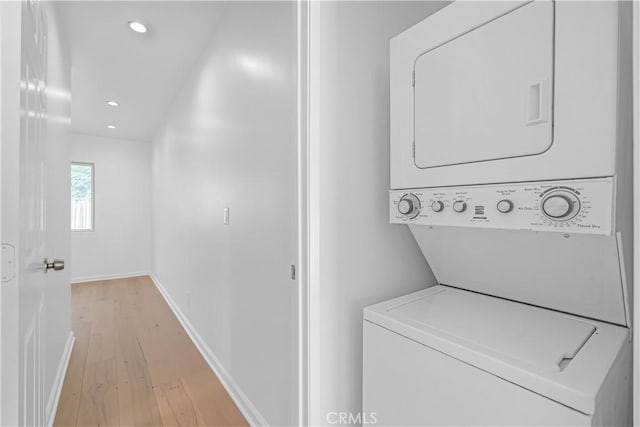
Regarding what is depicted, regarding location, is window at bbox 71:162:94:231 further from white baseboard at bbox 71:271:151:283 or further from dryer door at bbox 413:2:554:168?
dryer door at bbox 413:2:554:168

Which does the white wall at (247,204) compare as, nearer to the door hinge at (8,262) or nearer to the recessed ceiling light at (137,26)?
the recessed ceiling light at (137,26)

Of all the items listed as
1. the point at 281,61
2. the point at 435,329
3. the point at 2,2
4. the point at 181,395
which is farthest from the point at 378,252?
the point at 181,395

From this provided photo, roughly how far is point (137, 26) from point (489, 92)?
2.52 meters

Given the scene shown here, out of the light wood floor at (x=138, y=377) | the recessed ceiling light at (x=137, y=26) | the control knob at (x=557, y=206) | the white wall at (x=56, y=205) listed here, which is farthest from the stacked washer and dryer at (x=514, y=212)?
the recessed ceiling light at (x=137, y=26)

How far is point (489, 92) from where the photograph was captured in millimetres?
820

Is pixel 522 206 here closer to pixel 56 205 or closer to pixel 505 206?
pixel 505 206

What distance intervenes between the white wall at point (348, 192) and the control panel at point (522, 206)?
0.21 m

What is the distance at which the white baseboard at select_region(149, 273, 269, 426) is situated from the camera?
5.52 ft

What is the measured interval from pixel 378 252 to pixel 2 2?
1.19 m

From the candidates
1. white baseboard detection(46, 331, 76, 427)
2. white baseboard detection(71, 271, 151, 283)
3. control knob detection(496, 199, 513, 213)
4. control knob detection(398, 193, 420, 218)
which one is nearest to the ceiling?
control knob detection(398, 193, 420, 218)

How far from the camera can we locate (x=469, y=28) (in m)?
0.86

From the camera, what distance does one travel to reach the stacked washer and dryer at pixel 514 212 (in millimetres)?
646

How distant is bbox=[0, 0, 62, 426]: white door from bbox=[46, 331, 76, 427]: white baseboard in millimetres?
895

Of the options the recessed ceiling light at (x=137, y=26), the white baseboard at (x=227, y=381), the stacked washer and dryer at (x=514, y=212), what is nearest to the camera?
the stacked washer and dryer at (x=514, y=212)
